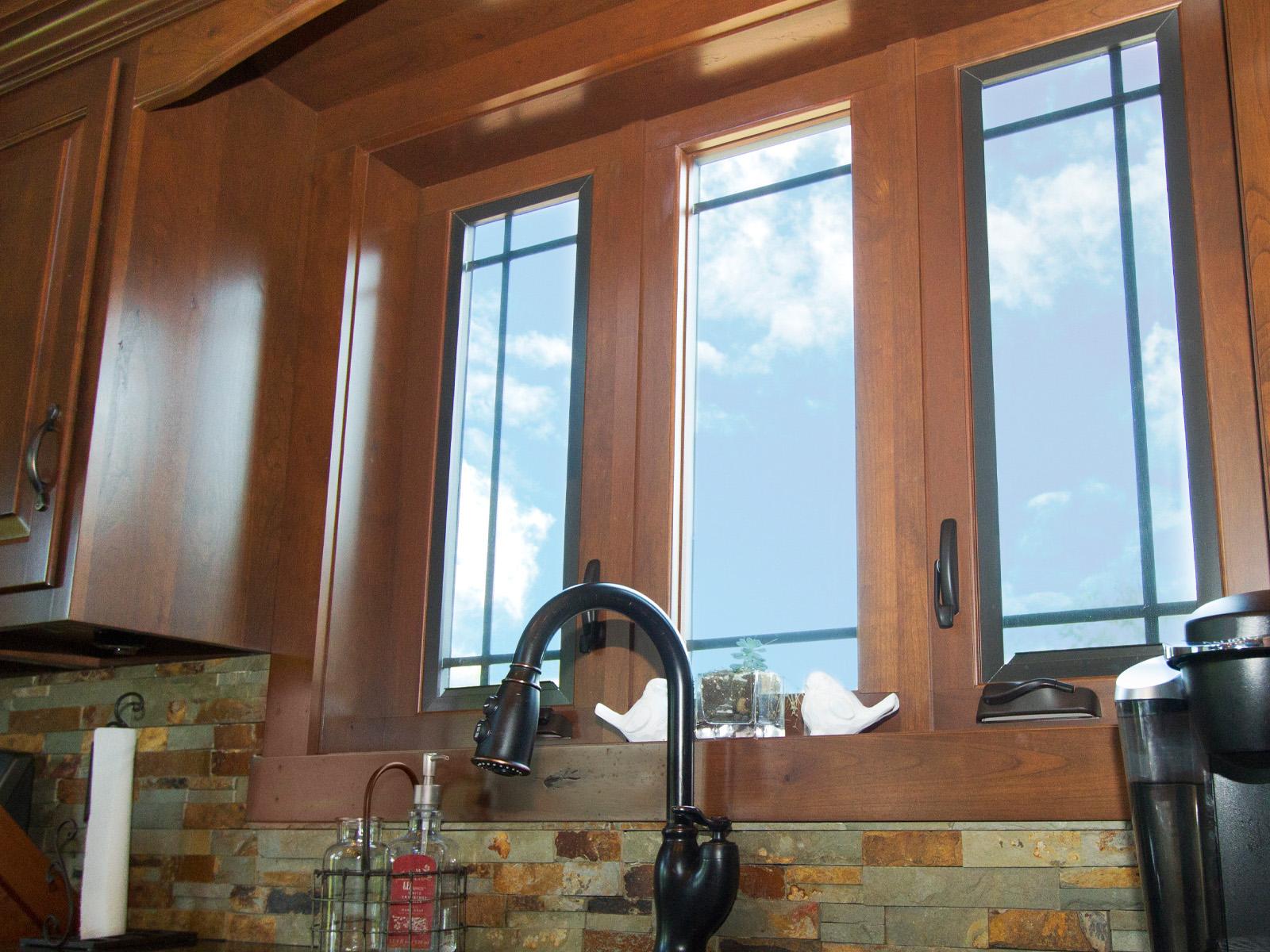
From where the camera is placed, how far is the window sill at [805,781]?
1.47 m

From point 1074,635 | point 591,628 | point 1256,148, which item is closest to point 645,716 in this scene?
point 591,628

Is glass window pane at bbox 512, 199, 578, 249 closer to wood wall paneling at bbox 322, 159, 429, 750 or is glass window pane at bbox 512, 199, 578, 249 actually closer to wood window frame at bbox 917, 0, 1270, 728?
wood wall paneling at bbox 322, 159, 429, 750

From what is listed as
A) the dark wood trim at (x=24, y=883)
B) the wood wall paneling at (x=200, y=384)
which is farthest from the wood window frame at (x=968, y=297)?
the dark wood trim at (x=24, y=883)

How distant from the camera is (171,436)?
6.88ft

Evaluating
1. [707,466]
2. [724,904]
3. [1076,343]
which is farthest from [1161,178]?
[724,904]

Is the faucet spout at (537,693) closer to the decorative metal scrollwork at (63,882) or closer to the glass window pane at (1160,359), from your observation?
the glass window pane at (1160,359)

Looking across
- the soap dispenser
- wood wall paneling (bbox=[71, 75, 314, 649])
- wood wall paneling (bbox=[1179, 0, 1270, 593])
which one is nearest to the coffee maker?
wood wall paneling (bbox=[1179, 0, 1270, 593])

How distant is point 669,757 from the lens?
157 cm

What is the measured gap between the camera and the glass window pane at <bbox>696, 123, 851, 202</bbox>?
6.93 feet

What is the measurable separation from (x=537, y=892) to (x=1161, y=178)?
134 centimetres

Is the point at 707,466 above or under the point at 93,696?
above

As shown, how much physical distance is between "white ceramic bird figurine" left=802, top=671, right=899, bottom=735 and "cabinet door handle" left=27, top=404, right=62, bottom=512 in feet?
3.93

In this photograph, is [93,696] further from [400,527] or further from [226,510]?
[400,527]

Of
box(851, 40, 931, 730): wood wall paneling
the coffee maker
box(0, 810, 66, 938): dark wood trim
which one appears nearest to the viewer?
the coffee maker
